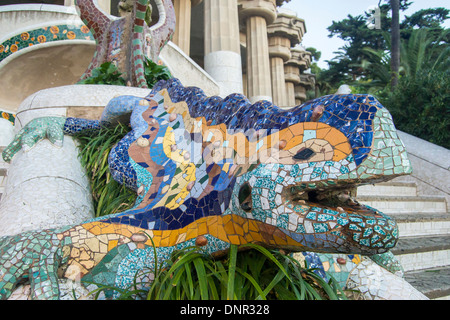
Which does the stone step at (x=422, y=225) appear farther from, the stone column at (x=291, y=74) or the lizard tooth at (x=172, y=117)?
the stone column at (x=291, y=74)

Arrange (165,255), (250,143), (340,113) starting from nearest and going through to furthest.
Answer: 1. (340,113)
2. (250,143)
3. (165,255)

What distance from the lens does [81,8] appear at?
4.32m

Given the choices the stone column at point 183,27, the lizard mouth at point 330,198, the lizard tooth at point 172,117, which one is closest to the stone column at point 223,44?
the stone column at point 183,27

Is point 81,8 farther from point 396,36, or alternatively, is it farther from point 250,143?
point 396,36

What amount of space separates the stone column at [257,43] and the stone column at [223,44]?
3.89 m

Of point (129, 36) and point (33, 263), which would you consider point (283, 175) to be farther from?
point (129, 36)

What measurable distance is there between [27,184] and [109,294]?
1055 millimetres

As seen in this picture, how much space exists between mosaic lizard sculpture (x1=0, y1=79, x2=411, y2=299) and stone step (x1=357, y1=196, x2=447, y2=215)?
237 centimetres

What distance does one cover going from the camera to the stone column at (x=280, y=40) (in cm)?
2017

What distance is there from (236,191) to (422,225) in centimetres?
314

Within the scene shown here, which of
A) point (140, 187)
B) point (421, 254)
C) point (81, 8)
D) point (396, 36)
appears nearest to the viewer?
point (140, 187)

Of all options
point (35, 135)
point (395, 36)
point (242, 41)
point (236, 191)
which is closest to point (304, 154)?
point (236, 191)

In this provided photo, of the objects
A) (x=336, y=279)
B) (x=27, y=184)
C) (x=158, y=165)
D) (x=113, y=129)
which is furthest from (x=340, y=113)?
(x=113, y=129)
